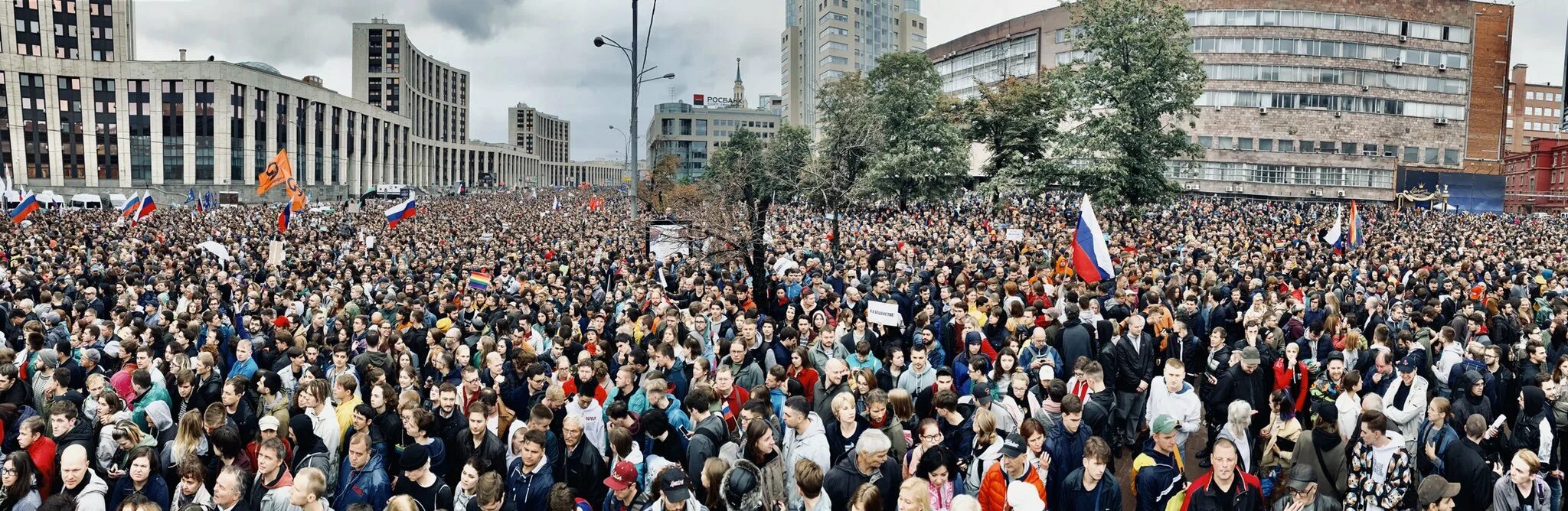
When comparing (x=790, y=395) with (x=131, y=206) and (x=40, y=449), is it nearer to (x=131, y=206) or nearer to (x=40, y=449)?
(x=40, y=449)

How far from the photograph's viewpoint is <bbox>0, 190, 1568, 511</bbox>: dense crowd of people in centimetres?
529

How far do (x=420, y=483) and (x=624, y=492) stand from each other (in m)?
1.33

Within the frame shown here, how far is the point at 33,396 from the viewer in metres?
7.70

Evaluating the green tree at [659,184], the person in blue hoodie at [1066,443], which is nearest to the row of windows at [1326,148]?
the green tree at [659,184]

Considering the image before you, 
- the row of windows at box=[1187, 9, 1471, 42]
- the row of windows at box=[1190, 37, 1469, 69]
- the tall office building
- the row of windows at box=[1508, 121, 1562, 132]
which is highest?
the tall office building

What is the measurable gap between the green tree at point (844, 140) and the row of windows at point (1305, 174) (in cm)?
3319

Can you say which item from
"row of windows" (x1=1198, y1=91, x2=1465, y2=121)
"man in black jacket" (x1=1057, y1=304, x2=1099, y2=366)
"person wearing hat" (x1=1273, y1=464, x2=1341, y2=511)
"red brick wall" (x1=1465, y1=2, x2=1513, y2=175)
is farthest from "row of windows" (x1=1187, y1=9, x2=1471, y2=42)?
"person wearing hat" (x1=1273, y1=464, x2=1341, y2=511)

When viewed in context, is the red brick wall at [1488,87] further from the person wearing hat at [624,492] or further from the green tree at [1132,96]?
the person wearing hat at [624,492]

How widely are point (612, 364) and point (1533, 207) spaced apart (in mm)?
82112

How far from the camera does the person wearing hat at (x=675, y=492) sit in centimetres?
472

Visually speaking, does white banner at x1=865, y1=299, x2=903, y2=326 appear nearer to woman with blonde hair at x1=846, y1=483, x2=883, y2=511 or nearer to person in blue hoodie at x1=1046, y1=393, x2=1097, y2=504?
person in blue hoodie at x1=1046, y1=393, x2=1097, y2=504

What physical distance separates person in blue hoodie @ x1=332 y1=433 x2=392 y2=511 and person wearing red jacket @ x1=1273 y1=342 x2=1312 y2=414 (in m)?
7.13

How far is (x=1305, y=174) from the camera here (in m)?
67.3

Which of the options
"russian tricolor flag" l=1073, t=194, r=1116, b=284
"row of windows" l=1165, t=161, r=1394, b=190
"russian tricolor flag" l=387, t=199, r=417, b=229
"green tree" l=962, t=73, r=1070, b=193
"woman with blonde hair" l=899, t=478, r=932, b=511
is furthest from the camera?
"row of windows" l=1165, t=161, r=1394, b=190
